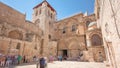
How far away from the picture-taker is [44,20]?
27.5 metres

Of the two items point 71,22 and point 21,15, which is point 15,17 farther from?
point 71,22

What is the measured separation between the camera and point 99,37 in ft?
59.4

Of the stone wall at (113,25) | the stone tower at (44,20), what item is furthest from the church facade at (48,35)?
the stone wall at (113,25)

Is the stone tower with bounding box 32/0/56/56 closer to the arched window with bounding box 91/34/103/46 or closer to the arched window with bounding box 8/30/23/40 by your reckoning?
the arched window with bounding box 8/30/23/40

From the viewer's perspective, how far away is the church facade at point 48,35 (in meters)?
15.7

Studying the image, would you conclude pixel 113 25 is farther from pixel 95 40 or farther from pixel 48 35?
pixel 48 35

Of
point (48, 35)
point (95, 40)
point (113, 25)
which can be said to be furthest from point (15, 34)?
point (113, 25)

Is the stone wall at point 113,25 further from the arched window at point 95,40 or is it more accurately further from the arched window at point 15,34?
the arched window at point 15,34

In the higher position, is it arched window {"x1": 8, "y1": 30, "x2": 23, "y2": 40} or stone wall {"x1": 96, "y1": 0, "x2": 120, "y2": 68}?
arched window {"x1": 8, "y1": 30, "x2": 23, "y2": 40}

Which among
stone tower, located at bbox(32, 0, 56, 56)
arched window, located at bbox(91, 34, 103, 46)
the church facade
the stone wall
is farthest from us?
stone tower, located at bbox(32, 0, 56, 56)

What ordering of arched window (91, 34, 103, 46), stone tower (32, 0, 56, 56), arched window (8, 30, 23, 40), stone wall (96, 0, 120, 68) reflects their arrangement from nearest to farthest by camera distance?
stone wall (96, 0, 120, 68), arched window (8, 30, 23, 40), arched window (91, 34, 103, 46), stone tower (32, 0, 56, 56)

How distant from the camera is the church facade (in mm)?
15666

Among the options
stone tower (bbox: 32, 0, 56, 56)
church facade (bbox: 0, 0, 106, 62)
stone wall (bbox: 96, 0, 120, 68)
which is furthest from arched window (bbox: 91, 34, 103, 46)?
stone wall (bbox: 96, 0, 120, 68)

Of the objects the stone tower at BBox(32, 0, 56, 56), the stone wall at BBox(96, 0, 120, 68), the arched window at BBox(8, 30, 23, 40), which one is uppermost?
the stone tower at BBox(32, 0, 56, 56)
